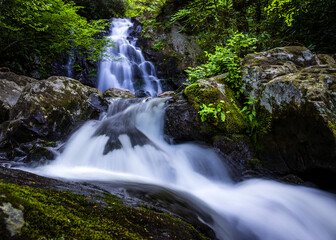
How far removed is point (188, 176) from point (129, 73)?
9569mm

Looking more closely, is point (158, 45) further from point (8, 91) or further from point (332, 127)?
point (332, 127)

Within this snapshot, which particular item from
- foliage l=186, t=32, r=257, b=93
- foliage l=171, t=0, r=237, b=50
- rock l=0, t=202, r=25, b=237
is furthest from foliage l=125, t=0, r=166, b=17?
rock l=0, t=202, r=25, b=237

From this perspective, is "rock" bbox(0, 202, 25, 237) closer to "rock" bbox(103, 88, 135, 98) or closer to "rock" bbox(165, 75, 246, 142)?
"rock" bbox(165, 75, 246, 142)

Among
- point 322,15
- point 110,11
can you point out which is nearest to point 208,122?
point 322,15

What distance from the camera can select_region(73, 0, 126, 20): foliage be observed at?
14.9 meters

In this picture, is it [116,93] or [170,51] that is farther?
[170,51]

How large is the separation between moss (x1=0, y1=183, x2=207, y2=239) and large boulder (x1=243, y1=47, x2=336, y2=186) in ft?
9.02

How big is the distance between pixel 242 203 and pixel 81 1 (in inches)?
699

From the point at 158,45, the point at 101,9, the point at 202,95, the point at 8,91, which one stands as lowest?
the point at 202,95

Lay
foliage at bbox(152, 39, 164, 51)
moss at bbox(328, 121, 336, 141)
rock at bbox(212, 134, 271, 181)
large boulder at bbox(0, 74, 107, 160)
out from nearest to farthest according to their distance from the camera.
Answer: moss at bbox(328, 121, 336, 141) → rock at bbox(212, 134, 271, 181) → large boulder at bbox(0, 74, 107, 160) → foliage at bbox(152, 39, 164, 51)

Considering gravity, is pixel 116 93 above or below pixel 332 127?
above

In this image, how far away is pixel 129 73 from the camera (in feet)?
39.3

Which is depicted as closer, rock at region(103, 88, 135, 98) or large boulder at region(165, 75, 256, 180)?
large boulder at region(165, 75, 256, 180)

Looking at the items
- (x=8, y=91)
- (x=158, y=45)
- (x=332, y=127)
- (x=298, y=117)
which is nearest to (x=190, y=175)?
(x=298, y=117)
